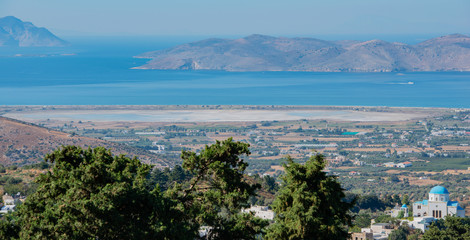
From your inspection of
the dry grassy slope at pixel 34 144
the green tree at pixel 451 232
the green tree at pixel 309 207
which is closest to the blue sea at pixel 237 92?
the dry grassy slope at pixel 34 144

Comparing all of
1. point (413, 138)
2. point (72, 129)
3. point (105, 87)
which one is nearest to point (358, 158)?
point (413, 138)

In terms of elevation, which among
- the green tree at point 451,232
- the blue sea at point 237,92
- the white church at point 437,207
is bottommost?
the white church at point 437,207

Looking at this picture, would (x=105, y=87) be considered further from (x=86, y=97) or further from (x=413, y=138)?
(x=413, y=138)

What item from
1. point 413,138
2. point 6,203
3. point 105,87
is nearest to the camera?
point 6,203

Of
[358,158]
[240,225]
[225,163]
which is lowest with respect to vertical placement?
[358,158]

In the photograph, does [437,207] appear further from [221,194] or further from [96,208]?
[96,208]

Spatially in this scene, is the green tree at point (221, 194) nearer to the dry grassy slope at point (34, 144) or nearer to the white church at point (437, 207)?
the white church at point (437, 207)

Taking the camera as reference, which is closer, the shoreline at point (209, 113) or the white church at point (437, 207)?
the white church at point (437, 207)
